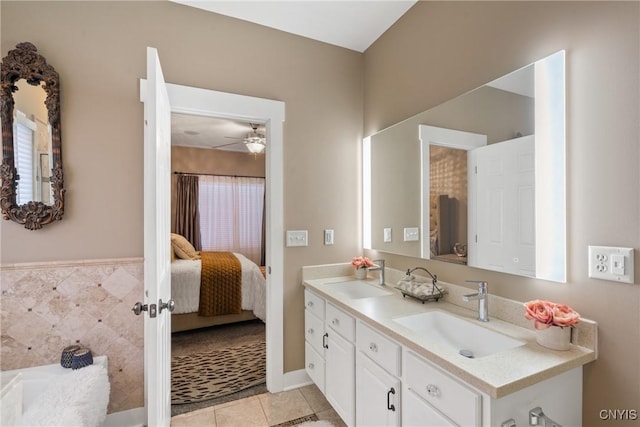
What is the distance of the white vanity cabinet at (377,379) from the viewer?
Answer: 1321 millimetres

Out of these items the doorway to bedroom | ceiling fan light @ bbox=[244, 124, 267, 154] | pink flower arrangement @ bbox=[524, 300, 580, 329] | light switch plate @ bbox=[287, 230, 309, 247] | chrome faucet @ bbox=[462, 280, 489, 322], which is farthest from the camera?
ceiling fan light @ bbox=[244, 124, 267, 154]

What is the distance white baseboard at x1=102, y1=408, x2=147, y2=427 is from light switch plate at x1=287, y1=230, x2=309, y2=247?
1426 millimetres

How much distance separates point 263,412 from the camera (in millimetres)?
2027

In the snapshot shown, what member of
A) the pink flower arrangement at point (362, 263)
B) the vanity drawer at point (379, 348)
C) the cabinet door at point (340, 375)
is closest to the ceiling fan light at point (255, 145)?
the pink flower arrangement at point (362, 263)

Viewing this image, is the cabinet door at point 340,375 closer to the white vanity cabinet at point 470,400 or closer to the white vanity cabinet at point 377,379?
the white vanity cabinet at point 377,379

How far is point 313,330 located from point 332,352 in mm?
321

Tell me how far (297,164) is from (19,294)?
185 cm

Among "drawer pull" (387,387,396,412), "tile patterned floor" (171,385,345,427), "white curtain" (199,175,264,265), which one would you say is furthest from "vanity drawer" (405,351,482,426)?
"white curtain" (199,175,264,265)

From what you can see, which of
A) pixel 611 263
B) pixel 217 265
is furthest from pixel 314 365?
pixel 217 265

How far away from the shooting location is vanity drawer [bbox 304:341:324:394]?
205cm

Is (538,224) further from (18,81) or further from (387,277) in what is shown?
(18,81)

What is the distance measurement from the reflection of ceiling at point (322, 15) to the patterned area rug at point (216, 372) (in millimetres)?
2776

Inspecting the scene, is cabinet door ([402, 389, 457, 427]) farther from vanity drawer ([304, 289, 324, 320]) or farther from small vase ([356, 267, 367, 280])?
small vase ([356, 267, 367, 280])

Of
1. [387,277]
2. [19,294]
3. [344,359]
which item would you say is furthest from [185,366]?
[387,277]
